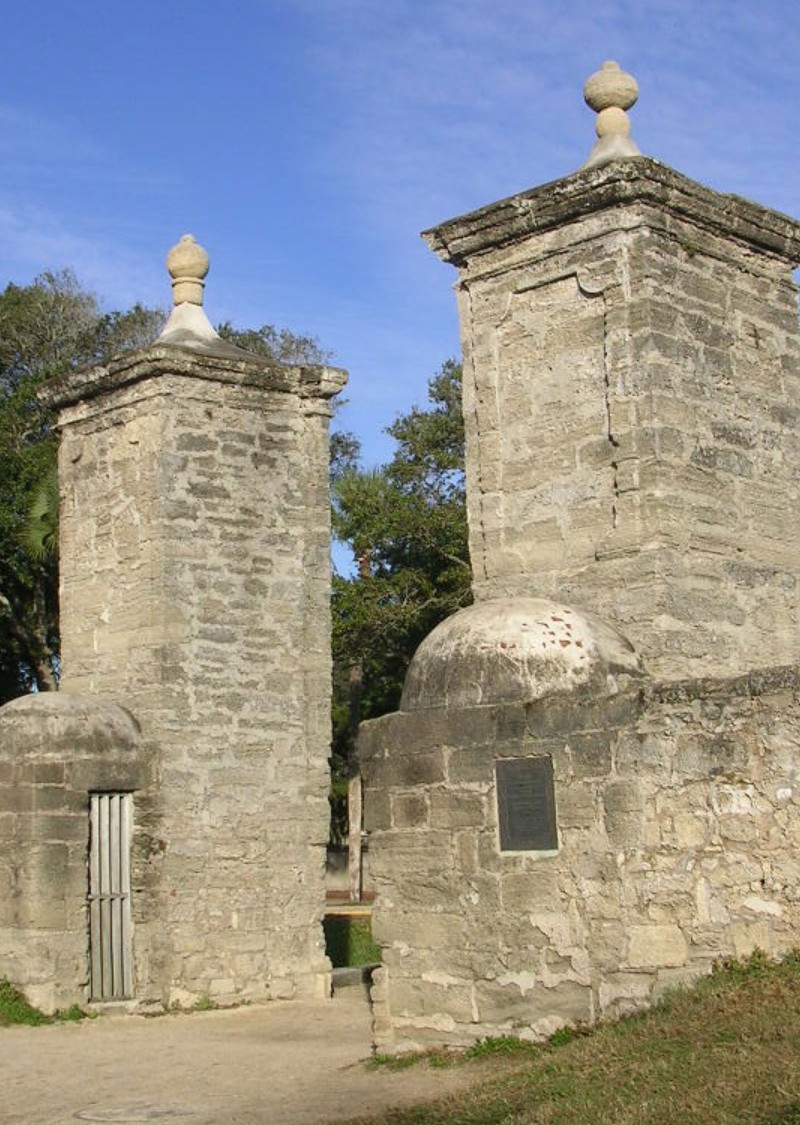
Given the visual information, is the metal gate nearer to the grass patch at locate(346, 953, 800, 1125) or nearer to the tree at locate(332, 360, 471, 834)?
the grass patch at locate(346, 953, 800, 1125)

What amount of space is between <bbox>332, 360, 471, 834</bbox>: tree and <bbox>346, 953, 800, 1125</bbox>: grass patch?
1771 cm

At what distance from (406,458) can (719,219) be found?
18563 millimetres

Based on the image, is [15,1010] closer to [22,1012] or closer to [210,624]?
[22,1012]

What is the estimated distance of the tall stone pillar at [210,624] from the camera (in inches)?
459

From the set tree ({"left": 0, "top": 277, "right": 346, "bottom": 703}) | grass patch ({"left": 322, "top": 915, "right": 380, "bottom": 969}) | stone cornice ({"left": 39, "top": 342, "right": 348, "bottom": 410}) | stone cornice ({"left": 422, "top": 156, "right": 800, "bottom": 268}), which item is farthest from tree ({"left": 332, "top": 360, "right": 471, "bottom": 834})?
stone cornice ({"left": 422, "top": 156, "right": 800, "bottom": 268})

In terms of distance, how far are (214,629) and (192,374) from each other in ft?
6.43

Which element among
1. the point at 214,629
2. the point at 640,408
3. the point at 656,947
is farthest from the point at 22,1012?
the point at 640,408

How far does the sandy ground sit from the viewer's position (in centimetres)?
697

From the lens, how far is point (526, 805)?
23.2 ft

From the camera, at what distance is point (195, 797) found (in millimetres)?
11766

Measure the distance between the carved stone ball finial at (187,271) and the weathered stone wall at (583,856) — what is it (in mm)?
6282

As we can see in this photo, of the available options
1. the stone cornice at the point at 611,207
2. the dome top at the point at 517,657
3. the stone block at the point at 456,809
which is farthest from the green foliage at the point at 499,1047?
the stone cornice at the point at 611,207

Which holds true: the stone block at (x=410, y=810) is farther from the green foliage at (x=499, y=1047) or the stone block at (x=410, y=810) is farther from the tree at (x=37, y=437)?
the tree at (x=37, y=437)

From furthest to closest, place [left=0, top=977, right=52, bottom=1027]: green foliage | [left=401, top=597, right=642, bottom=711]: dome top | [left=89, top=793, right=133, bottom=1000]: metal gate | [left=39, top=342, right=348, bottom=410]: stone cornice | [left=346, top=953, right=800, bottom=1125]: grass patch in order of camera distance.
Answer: [left=39, top=342, right=348, bottom=410]: stone cornice < [left=89, top=793, right=133, bottom=1000]: metal gate < [left=0, top=977, right=52, bottom=1027]: green foliage < [left=401, top=597, right=642, bottom=711]: dome top < [left=346, top=953, right=800, bottom=1125]: grass patch
